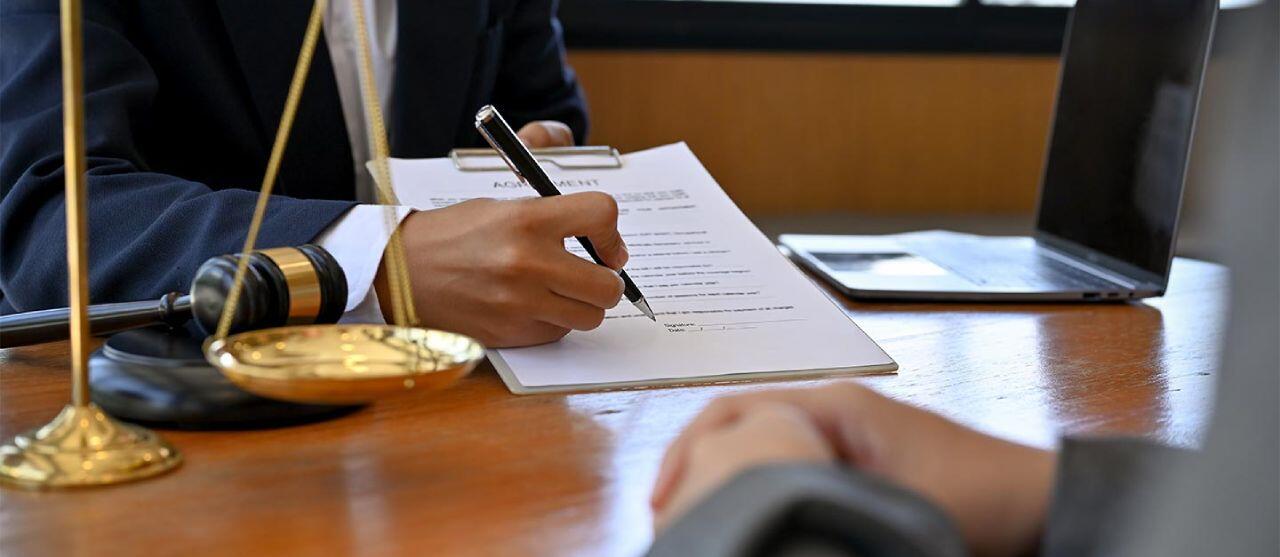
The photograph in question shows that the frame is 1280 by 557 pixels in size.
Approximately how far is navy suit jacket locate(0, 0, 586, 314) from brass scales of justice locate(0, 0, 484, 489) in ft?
1.06

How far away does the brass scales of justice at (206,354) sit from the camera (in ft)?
1.85

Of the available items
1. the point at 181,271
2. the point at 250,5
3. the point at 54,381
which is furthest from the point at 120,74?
the point at 54,381

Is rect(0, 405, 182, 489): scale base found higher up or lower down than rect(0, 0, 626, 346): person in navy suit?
lower down

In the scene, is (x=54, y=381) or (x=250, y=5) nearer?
(x=54, y=381)

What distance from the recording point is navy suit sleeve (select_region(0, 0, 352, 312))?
0.96 meters

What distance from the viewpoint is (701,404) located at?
79 cm

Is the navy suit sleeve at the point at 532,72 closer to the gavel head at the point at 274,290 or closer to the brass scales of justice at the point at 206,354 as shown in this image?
the gavel head at the point at 274,290

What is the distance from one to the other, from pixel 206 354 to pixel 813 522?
0.32m

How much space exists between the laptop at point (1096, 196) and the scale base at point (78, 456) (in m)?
0.71

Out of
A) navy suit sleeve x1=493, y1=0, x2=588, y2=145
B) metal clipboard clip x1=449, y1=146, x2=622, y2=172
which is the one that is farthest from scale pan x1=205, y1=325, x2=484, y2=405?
navy suit sleeve x1=493, y1=0, x2=588, y2=145

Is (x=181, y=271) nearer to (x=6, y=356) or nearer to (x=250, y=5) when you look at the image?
(x=6, y=356)

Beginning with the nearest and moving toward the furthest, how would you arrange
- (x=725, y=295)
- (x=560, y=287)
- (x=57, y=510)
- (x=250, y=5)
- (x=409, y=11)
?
(x=57, y=510) → (x=560, y=287) → (x=725, y=295) → (x=250, y=5) → (x=409, y=11)

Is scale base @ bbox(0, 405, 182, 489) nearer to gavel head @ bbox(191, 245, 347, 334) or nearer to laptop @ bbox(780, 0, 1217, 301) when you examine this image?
gavel head @ bbox(191, 245, 347, 334)

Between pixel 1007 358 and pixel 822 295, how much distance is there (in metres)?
0.15
